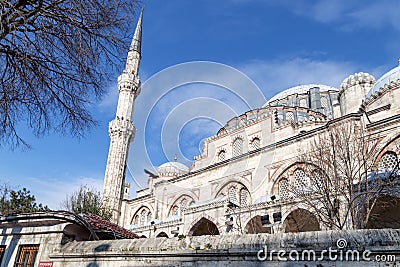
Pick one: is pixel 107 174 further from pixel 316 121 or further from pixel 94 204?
pixel 316 121

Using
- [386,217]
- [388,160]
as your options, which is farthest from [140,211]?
[388,160]

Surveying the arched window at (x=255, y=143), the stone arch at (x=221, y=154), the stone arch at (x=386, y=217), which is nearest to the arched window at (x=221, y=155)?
the stone arch at (x=221, y=154)

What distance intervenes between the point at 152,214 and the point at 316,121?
→ 15556 mm

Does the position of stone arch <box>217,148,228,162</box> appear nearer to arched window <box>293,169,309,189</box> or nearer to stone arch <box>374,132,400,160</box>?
arched window <box>293,169,309,189</box>

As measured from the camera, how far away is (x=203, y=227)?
737 inches

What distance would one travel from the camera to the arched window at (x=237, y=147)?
25444mm

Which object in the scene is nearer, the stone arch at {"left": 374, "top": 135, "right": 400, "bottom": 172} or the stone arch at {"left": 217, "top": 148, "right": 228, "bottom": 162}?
the stone arch at {"left": 374, "top": 135, "right": 400, "bottom": 172}

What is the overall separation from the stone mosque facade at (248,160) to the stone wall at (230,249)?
34.5 feet

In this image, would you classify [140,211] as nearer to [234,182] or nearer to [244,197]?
[234,182]

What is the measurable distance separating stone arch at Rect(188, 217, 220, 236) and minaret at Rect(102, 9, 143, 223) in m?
10.4

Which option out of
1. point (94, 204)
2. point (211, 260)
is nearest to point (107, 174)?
point (94, 204)

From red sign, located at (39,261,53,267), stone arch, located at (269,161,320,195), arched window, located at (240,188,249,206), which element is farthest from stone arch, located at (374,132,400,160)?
red sign, located at (39,261,53,267)

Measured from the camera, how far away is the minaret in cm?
2811

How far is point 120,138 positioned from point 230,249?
26747mm
